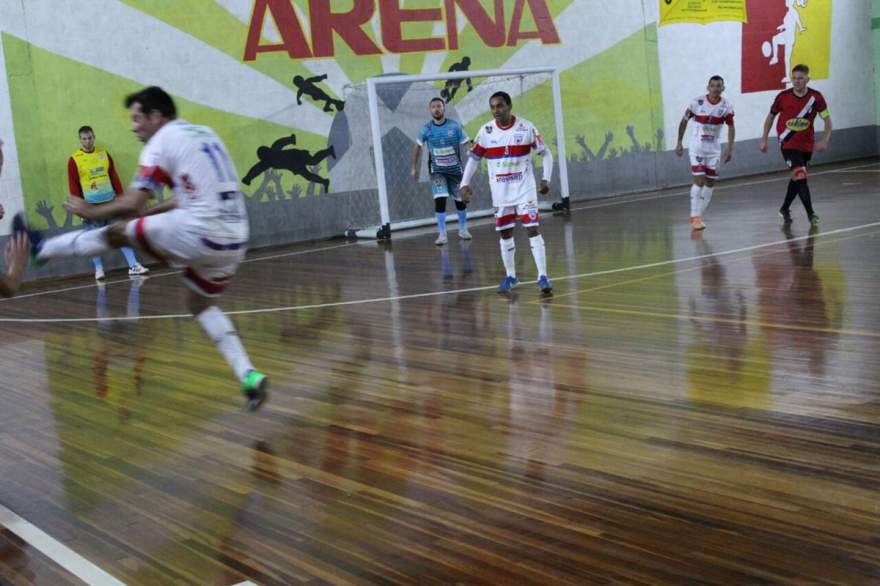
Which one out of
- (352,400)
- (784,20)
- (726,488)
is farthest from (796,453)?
(784,20)

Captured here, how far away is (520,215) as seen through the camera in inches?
395

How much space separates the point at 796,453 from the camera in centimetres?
471

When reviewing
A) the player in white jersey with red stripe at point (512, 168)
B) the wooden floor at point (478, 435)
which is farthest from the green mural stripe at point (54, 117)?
the player in white jersey with red stripe at point (512, 168)

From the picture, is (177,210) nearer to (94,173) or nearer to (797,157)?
(94,173)

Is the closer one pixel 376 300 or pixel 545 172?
pixel 545 172

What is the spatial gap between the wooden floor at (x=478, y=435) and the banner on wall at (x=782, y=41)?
43.7ft

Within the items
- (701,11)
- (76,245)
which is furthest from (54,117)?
(701,11)

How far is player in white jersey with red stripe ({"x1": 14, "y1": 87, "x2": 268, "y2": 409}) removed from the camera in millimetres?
5863

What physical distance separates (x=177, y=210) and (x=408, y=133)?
1300cm

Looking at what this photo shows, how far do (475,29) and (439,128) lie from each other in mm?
4568

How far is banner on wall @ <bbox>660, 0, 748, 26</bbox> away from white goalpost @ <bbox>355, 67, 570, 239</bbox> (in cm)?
369

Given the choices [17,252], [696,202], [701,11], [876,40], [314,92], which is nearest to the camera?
[17,252]

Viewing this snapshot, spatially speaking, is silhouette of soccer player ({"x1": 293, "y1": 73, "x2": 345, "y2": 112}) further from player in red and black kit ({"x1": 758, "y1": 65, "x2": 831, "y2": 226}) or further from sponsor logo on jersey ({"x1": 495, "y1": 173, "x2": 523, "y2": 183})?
sponsor logo on jersey ({"x1": 495, "y1": 173, "x2": 523, "y2": 183})

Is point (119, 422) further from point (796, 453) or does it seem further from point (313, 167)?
point (313, 167)
